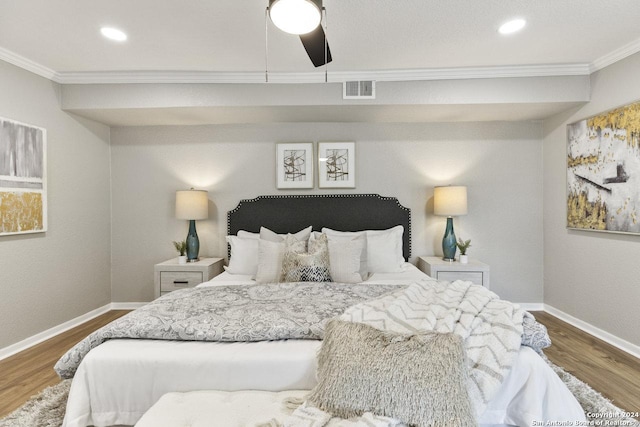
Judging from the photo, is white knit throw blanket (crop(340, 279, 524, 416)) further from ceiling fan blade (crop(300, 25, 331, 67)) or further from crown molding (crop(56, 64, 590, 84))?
crown molding (crop(56, 64, 590, 84))

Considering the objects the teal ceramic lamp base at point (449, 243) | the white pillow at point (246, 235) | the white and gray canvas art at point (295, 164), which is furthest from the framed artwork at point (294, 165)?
the teal ceramic lamp base at point (449, 243)

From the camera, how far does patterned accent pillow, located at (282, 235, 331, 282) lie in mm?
2797

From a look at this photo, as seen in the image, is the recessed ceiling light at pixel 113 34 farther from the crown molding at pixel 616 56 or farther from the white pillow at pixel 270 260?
the crown molding at pixel 616 56

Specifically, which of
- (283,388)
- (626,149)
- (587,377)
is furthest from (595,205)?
(283,388)

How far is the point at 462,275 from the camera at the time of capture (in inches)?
129

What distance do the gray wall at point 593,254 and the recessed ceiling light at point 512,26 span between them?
44.8 inches

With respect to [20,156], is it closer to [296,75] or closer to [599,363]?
[296,75]

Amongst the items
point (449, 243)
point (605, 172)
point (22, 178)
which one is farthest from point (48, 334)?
point (605, 172)

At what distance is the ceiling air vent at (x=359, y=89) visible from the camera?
3.20 meters

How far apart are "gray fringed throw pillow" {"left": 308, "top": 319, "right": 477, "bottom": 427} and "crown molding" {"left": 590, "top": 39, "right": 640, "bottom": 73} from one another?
298cm

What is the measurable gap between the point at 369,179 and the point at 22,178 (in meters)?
3.36

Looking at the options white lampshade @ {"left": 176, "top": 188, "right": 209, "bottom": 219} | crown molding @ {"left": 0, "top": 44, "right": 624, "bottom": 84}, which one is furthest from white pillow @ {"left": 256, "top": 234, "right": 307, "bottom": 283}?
crown molding @ {"left": 0, "top": 44, "right": 624, "bottom": 84}

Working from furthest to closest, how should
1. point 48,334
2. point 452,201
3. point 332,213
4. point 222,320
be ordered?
1. point 332,213
2. point 452,201
3. point 48,334
4. point 222,320

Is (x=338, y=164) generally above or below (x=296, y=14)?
below
